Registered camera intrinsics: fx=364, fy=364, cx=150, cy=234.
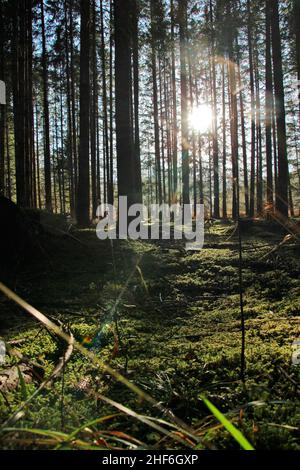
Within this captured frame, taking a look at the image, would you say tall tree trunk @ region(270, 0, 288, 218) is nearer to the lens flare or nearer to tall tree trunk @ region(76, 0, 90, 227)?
tall tree trunk @ region(76, 0, 90, 227)

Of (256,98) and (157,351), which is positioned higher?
(256,98)

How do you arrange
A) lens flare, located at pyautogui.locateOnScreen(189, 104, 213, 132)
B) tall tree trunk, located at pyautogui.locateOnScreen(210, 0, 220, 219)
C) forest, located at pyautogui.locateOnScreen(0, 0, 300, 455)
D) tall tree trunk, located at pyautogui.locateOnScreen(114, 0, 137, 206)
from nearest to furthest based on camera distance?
1. forest, located at pyautogui.locateOnScreen(0, 0, 300, 455)
2. tall tree trunk, located at pyautogui.locateOnScreen(114, 0, 137, 206)
3. tall tree trunk, located at pyautogui.locateOnScreen(210, 0, 220, 219)
4. lens flare, located at pyautogui.locateOnScreen(189, 104, 213, 132)

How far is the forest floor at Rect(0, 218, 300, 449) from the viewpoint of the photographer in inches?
52.9

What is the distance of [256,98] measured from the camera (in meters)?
24.4

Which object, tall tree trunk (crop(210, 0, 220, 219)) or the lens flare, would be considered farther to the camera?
the lens flare

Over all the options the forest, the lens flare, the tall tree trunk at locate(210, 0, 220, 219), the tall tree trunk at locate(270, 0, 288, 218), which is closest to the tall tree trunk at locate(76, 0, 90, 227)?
the forest

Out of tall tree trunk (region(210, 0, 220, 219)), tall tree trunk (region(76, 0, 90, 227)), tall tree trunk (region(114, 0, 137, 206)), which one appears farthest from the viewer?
tall tree trunk (region(210, 0, 220, 219))

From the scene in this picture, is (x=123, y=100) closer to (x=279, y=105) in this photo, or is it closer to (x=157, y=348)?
(x=279, y=105)

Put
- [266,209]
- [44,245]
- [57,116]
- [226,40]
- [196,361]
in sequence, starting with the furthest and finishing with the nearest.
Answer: [57,116], [226,40], [44,245], [196,361], [266,209]
